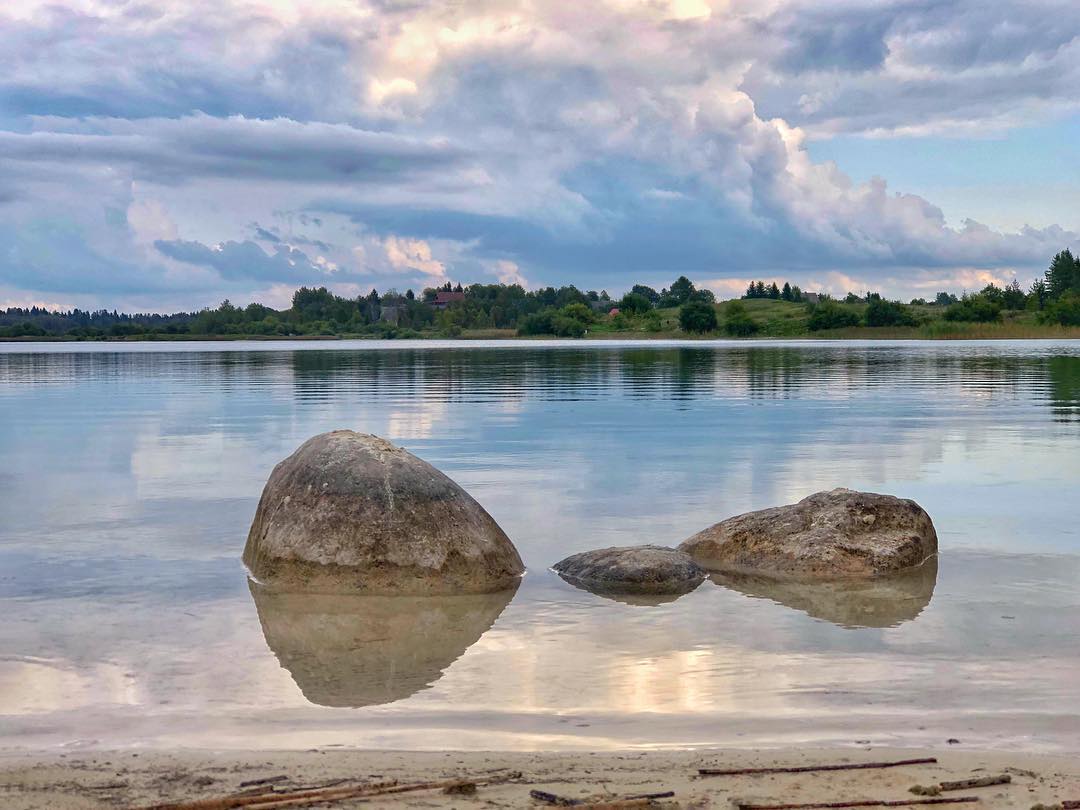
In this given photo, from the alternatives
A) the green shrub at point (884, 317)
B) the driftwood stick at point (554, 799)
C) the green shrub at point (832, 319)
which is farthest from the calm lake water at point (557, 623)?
the green shrub at point (884, 317)

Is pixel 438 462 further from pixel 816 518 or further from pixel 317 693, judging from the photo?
pixel 317 693

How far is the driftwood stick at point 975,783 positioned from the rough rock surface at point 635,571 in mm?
5372

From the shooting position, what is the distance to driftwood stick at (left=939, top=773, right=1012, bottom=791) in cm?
606

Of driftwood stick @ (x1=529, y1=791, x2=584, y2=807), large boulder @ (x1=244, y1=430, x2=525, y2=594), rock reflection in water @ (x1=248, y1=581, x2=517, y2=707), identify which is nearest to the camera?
driftwood stick @ (x1=529, y1=791, x2=584, y2=807)

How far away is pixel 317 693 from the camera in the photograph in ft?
27.0

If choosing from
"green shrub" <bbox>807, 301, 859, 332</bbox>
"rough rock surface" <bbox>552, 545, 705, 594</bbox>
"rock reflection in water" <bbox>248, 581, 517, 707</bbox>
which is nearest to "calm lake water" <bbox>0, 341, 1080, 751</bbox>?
"rock reflection in water" <bbox>248, 581, 517, 707</bbox>

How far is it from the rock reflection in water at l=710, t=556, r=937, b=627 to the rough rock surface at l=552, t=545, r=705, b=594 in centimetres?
40

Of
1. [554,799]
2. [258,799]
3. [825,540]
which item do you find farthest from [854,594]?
[258,799]

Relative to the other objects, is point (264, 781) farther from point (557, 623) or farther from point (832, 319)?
point (832, 319)

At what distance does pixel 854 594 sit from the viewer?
1139cm

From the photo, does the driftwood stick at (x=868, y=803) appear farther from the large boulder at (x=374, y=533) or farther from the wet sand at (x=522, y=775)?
the large boulder at (x=374, y=533)

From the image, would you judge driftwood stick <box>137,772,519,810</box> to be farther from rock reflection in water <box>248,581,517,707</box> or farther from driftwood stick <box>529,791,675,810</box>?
rock reflection in water <box>248,581,517,707</box>

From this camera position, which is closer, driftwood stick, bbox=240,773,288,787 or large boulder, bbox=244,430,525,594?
driftwood stick, bbox=240,773,288,787

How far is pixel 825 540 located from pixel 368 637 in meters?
5.35
